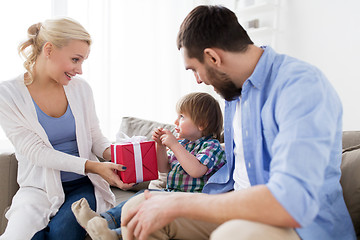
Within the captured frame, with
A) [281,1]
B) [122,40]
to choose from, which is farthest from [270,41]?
[122,40]

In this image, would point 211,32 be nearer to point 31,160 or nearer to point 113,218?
point 113,218

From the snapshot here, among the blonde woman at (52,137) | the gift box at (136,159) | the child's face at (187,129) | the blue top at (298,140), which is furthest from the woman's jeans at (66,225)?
the blue top at (298,140)

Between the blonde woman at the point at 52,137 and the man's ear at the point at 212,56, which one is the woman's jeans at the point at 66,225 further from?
the man's ear at the point at 212,56

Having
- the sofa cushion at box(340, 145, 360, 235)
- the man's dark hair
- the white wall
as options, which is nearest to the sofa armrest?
the man's dark hair

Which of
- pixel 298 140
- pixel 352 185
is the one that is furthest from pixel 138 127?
pixel 298 140

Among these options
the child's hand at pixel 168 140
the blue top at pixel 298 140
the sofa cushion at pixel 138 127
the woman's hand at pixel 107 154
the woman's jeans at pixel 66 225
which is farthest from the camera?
the sofa cushion at pixel 138 127

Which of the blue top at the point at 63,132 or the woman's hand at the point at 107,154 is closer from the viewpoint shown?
the blue top at the point at 63,132

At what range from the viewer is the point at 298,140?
861 mm

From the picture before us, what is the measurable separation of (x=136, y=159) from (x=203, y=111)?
427 mm

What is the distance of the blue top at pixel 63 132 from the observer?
1.70 meters

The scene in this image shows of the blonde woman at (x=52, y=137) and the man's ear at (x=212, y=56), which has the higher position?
the man's ear at (x=212, y=56)

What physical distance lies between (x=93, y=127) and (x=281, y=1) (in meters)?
2.02

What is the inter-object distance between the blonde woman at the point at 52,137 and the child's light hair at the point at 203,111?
0.46 m

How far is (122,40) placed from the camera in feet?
10.5
